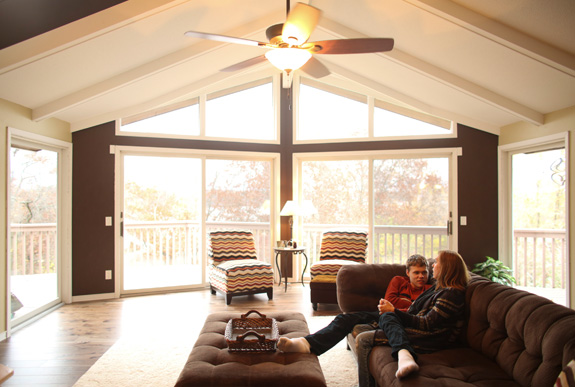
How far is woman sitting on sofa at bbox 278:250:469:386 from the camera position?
7.96 feet

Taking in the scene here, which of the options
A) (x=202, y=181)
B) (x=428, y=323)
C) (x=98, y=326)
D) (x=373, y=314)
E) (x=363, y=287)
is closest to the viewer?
(x=428, y=323)

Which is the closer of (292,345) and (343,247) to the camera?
(292,345)

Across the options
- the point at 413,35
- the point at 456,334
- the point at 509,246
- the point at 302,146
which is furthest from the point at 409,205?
the point at 456,334

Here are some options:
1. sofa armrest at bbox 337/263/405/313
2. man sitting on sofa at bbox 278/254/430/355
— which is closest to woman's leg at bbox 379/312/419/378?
man sitting on sofa at bbox 278/254/430/355

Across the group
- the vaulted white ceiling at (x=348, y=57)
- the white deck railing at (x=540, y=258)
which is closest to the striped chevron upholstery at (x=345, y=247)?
the white deck railing at (x=540, y=258)

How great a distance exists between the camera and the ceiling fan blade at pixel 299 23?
245cm

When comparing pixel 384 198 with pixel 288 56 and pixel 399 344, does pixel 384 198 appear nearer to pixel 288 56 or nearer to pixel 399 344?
pixel 288 56

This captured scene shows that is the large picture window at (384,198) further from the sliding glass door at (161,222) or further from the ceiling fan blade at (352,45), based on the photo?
the ceiling fan blade at (352,45)

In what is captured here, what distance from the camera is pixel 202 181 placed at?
6.04 meters

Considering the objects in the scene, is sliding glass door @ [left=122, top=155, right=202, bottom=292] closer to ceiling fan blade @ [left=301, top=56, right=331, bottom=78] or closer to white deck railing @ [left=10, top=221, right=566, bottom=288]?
white deck railing @ [left=10, top=221, right=566, bottom=288]

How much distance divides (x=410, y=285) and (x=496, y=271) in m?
2.73

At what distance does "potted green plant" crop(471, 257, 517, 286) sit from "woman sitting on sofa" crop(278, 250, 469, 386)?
3.02 metres

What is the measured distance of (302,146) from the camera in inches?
250

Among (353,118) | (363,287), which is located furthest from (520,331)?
(353,118)
